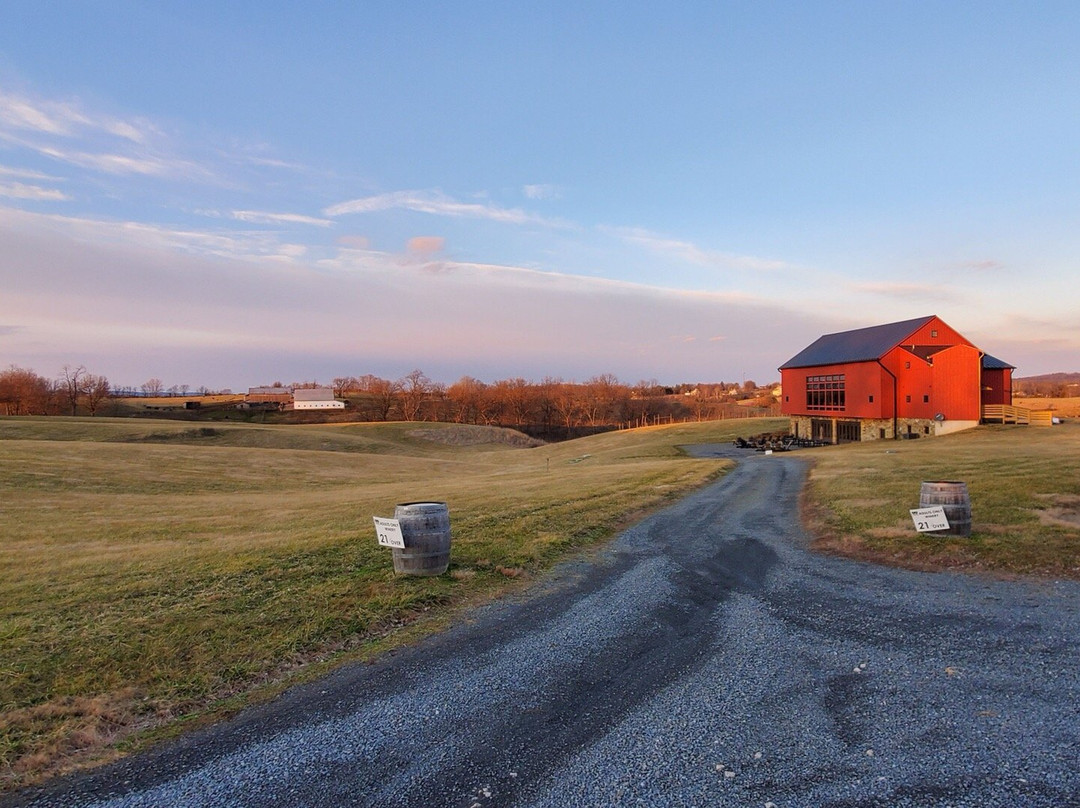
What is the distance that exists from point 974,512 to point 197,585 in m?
16.3

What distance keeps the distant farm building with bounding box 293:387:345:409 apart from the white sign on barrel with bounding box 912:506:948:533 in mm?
116663

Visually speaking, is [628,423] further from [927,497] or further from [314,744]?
[314,744]

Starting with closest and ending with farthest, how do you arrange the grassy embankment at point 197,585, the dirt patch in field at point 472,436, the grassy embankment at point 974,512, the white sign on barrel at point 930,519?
the grassy embankment at point 197,585, the grassy embankment at point 974,512, the white sign on barrel at point 930,519, the dirt patch in field at point 472,436

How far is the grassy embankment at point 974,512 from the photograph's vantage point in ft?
35.7

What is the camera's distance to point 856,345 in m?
49.3

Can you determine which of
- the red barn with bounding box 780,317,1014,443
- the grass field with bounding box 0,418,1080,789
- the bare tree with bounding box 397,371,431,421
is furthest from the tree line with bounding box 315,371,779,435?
the grass field with bounding box 0,418,1080,789

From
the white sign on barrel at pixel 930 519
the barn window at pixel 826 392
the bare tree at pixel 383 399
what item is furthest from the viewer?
the bare tree at pixel 383 399

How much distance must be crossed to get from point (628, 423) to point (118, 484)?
94549 mm

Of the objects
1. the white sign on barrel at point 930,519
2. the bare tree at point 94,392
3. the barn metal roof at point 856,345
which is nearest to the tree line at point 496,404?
the bare tree at point 94,392

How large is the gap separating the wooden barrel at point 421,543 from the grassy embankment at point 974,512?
839cm

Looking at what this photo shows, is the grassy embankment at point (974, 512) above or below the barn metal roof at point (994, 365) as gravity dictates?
below

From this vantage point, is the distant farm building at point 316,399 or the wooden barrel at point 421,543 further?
the distant farm building at point 316,399

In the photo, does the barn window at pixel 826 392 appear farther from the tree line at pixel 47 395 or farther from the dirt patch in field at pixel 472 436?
the tree line at pixel 47 395

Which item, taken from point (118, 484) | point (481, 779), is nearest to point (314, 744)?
point (481, 779)
